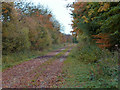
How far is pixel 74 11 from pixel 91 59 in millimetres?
5640

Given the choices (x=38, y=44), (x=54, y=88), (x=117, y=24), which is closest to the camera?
(x=54, y=88)

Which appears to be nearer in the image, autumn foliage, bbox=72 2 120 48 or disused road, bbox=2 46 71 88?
disused road, bbox=2 46 71 88

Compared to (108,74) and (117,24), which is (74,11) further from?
(108,74)

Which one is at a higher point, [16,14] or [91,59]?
[16,14]

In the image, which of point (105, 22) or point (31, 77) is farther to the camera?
point (31, 77)

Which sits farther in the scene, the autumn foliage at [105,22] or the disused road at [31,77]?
the autumn foliage at [105,22]

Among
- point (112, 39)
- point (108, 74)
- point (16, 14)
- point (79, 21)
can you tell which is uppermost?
point (16, 14)

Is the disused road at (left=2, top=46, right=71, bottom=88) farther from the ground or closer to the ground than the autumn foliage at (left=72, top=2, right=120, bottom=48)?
closer to the ground

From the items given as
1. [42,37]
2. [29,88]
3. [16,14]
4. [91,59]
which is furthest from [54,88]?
[42,37]

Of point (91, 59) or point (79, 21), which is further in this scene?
point (79, 21)

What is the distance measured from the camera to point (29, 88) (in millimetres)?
6277

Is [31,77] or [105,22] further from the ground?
[105,22]

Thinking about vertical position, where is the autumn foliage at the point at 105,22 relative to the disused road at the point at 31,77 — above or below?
above

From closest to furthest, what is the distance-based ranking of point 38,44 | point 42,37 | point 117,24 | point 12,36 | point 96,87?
point 96,87 → point 117,24 → point 12,36 → point 38,44 → point 42,37
